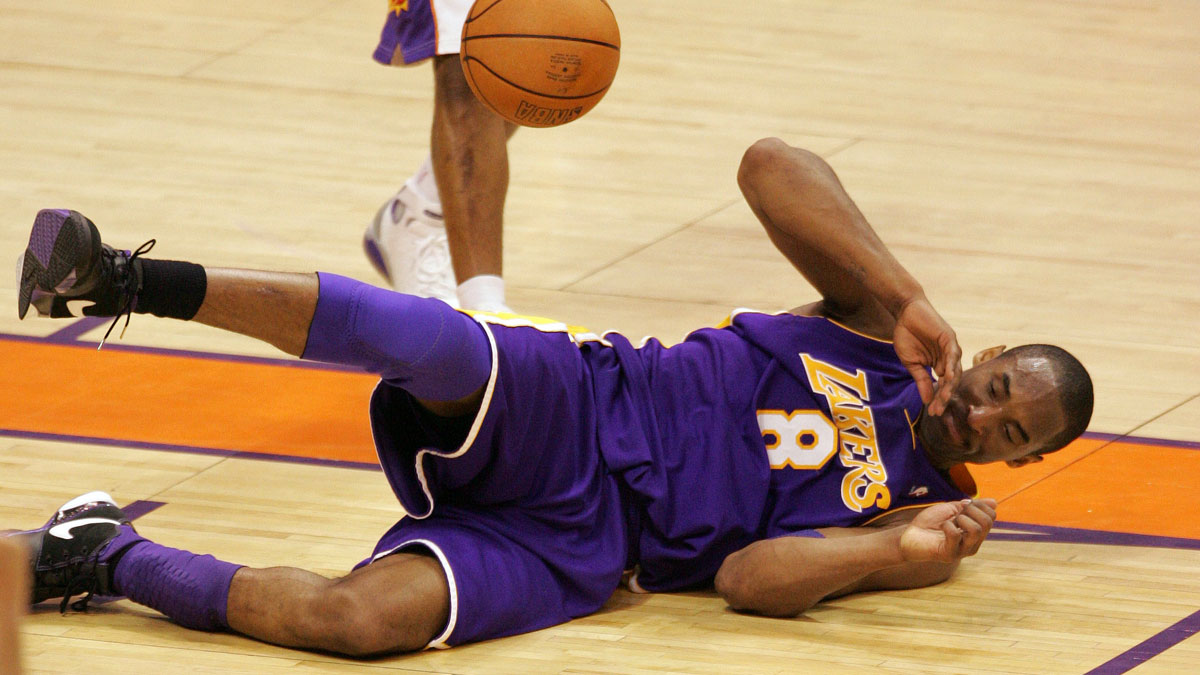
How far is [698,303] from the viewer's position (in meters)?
4.86

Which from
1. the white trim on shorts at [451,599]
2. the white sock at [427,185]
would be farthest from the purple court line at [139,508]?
the white sock at [427,185]

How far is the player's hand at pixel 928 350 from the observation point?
3090mm

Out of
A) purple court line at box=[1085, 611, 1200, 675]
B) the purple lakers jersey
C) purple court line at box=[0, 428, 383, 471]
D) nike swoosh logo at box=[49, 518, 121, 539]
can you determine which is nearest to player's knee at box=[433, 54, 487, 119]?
purple court line at box=[0, 428, 383, 471]

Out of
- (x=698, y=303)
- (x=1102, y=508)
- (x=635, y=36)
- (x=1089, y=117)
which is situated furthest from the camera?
(x=635, y=36)

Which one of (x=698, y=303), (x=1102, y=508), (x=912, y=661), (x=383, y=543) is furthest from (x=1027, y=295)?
(x=383, y=543)

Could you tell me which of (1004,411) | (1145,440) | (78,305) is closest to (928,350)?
(1004,411)

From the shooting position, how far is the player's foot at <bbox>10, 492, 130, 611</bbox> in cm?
300

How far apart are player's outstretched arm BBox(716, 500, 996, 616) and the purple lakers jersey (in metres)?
0.07

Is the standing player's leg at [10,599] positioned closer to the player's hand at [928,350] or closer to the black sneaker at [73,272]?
the black sneaker at [73,272]

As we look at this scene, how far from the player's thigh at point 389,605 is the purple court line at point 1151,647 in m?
1.09

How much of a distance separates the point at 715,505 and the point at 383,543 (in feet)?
1.93

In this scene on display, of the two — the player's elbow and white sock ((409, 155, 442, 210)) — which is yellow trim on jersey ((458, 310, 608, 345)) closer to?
A: the player's elbow

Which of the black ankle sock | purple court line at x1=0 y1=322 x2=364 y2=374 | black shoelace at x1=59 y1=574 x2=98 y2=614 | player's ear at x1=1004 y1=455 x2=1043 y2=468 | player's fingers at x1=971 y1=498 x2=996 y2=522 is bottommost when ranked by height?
black shoelace at x1=59 y1=574 x2=98 y2=614

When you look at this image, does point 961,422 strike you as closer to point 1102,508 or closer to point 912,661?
point 912,661
